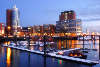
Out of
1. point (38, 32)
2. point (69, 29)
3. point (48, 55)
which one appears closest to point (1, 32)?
point (38, 32)

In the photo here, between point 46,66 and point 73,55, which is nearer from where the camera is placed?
point 46,66

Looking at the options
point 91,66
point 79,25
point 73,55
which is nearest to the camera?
point 91,66

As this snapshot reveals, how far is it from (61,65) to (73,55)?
6001 mm

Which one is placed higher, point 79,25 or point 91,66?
point 79,25

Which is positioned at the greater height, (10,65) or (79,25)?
(79,25)

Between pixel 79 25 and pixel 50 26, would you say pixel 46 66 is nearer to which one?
pixel 79 25

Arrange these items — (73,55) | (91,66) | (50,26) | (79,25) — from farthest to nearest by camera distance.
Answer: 1. (50,26)
2. (79,25)
3. (73,55)
4. (91,66)

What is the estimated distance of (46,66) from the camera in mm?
19375

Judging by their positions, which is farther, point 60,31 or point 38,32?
A: point 38,32

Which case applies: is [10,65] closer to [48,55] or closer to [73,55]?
[48,55]

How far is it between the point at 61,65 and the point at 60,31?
132m

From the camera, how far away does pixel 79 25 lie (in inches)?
5723

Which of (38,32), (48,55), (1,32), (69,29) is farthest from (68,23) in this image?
(48,55)

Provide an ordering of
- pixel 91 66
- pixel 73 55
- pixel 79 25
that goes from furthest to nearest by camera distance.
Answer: pixel 79 25 → pixel 73 55 → pixel 91 66
